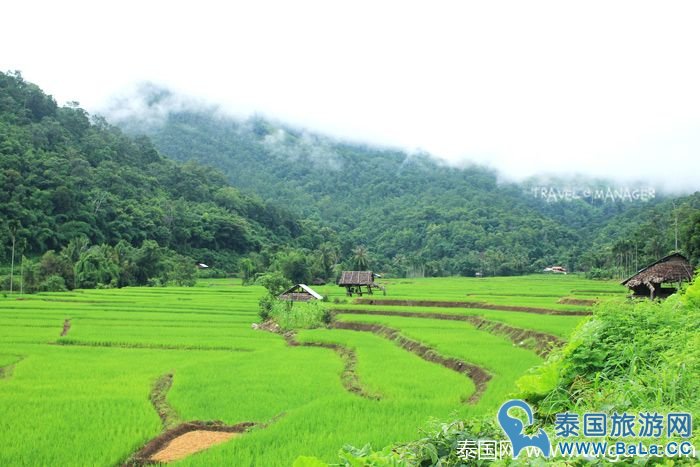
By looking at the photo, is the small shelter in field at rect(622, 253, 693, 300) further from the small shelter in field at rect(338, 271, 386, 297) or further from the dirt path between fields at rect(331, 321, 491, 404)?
the small shelter in field at rect(338, 271, 386, 297)

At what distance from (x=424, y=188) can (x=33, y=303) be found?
10999 cm

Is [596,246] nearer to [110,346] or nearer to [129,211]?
[129,211]

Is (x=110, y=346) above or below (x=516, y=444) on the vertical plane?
below

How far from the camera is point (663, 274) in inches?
902

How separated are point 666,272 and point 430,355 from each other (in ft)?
43.4

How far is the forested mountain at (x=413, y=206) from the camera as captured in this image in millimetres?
81812

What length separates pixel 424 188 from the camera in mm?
132875

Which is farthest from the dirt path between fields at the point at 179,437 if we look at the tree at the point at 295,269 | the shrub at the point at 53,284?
the shrub at the point at 53,284

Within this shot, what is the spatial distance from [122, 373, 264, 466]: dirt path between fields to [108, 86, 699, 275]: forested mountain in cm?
3230

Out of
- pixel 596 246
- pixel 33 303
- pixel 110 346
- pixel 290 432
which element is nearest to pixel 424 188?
pixel 596 246

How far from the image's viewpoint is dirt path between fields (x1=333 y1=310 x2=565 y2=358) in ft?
51.4

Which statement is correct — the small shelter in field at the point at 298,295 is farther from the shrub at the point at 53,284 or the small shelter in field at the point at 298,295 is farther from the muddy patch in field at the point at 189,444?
the shrub at the point at 53,284

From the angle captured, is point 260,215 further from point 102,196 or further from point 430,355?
point 430,355

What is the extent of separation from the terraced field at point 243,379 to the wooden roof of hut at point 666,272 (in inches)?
116
